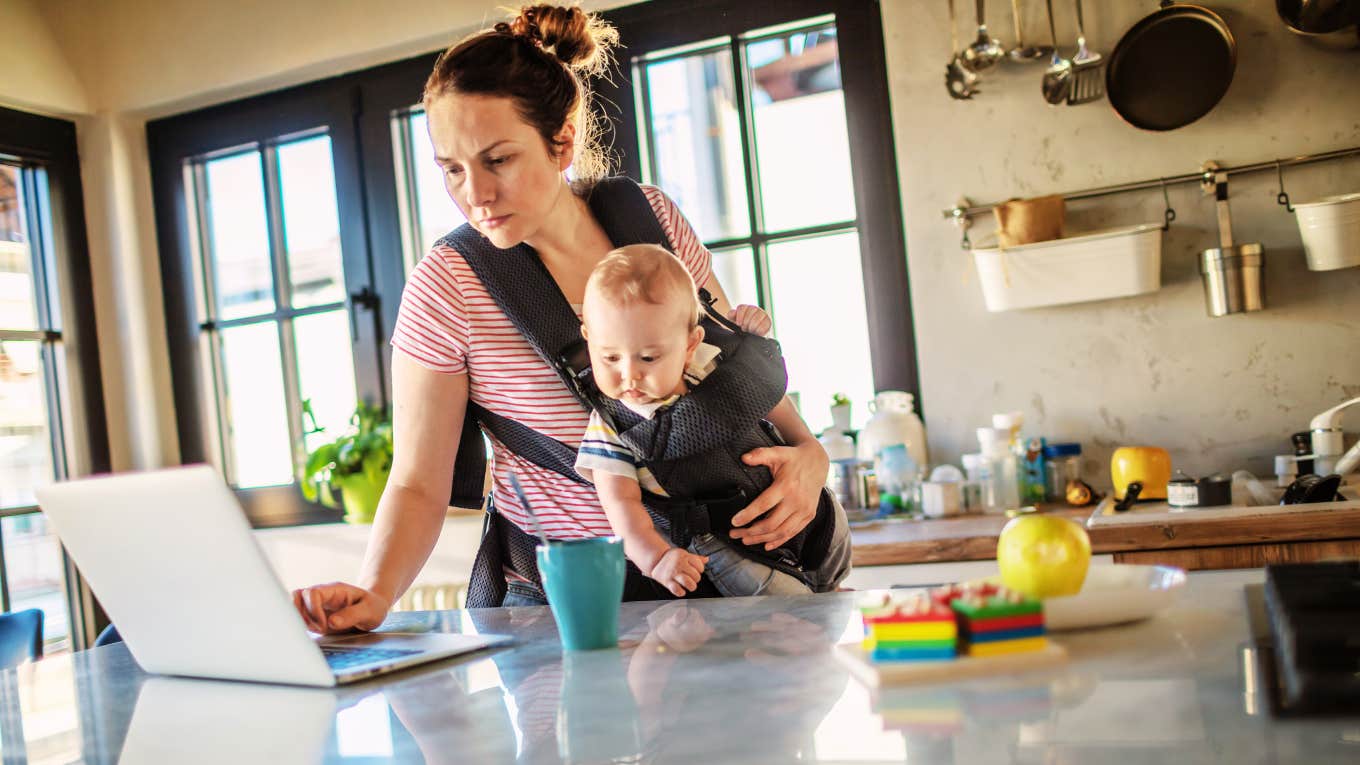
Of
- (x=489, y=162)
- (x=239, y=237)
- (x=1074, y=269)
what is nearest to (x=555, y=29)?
(x=489, y=162)

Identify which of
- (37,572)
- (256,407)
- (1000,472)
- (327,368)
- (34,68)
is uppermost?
(34,68)

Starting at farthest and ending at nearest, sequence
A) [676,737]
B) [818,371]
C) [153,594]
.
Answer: [818,371], [153,594], [676,737]

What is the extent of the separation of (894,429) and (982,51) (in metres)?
0.93

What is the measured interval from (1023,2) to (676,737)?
2533 millimetres

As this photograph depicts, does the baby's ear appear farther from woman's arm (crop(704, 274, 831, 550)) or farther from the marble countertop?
the marble countertop

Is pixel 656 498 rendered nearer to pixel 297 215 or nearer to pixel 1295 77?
pixel 1295 77

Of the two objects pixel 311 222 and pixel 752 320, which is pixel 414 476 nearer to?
pixel 752 320

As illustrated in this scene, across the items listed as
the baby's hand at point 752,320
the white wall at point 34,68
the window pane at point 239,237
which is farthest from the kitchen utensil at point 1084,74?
the white wall at point 34,68

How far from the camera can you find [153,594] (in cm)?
104

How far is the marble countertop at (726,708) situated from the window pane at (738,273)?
84.9 inches

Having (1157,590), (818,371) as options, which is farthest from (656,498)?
(818,371)

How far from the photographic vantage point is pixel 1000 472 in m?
2.72

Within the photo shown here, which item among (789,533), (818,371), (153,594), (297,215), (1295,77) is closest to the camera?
(153,594)

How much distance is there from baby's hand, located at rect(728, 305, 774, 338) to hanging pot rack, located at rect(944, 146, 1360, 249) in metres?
1.33
